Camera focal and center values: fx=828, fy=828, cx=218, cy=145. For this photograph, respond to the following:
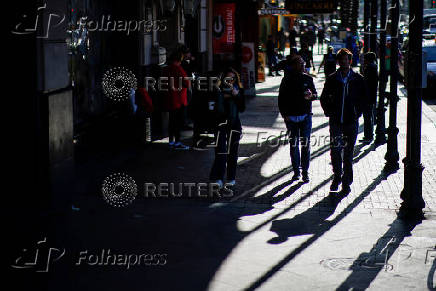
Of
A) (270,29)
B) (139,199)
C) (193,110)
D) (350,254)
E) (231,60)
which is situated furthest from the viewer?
(270,29)

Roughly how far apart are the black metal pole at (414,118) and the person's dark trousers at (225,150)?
2629 mm

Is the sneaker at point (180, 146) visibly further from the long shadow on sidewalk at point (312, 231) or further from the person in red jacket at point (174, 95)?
the long shadow on sidewalk at point (312, 231)

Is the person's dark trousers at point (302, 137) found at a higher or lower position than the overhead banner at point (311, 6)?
lower

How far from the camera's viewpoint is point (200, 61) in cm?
2212

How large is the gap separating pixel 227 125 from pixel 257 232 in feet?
9.36

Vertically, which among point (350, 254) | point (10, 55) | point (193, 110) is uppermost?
point (10, 55)

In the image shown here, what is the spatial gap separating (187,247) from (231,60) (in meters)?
15.6

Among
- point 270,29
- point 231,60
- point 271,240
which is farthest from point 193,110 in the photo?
point 270,29

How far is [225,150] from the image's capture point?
38.0 ft

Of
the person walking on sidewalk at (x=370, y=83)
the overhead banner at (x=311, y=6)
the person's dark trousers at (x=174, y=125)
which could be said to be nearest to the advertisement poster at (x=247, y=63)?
the overhead banner at (x=311, y=6)

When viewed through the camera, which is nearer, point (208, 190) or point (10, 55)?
point (10, 55)

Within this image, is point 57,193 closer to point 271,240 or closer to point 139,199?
point 139,199

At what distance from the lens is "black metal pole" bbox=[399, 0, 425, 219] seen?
9867mm

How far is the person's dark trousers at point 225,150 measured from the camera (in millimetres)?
11562
